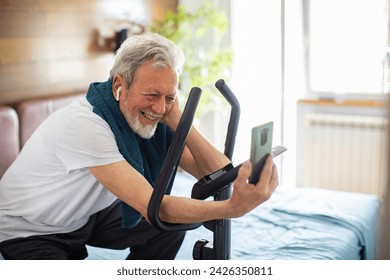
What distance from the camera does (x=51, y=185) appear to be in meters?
1.39

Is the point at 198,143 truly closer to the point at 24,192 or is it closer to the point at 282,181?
the point at 24,192

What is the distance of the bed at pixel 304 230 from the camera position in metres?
1.72

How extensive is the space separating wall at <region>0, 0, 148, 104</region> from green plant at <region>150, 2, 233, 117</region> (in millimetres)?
196

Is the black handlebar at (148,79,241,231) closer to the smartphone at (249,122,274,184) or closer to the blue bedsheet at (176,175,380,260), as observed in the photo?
the smartphone at (249,122,274,184)

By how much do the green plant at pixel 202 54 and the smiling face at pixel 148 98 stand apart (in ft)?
4.31

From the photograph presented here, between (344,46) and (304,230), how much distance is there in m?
1.37

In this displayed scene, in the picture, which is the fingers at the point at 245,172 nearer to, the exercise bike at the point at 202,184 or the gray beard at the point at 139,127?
the exercise bike at the point at 202,184

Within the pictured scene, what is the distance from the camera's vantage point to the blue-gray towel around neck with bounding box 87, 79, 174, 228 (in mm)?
1303

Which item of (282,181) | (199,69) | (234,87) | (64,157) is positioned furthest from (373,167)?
(64,157)

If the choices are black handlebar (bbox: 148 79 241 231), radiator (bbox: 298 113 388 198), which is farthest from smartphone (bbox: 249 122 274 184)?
radiator (bbox: 298 113 388 198)

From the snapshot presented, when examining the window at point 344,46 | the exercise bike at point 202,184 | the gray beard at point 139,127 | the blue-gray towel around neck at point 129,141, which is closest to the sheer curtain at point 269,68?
the window at point 344,46

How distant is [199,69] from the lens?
2.72m
